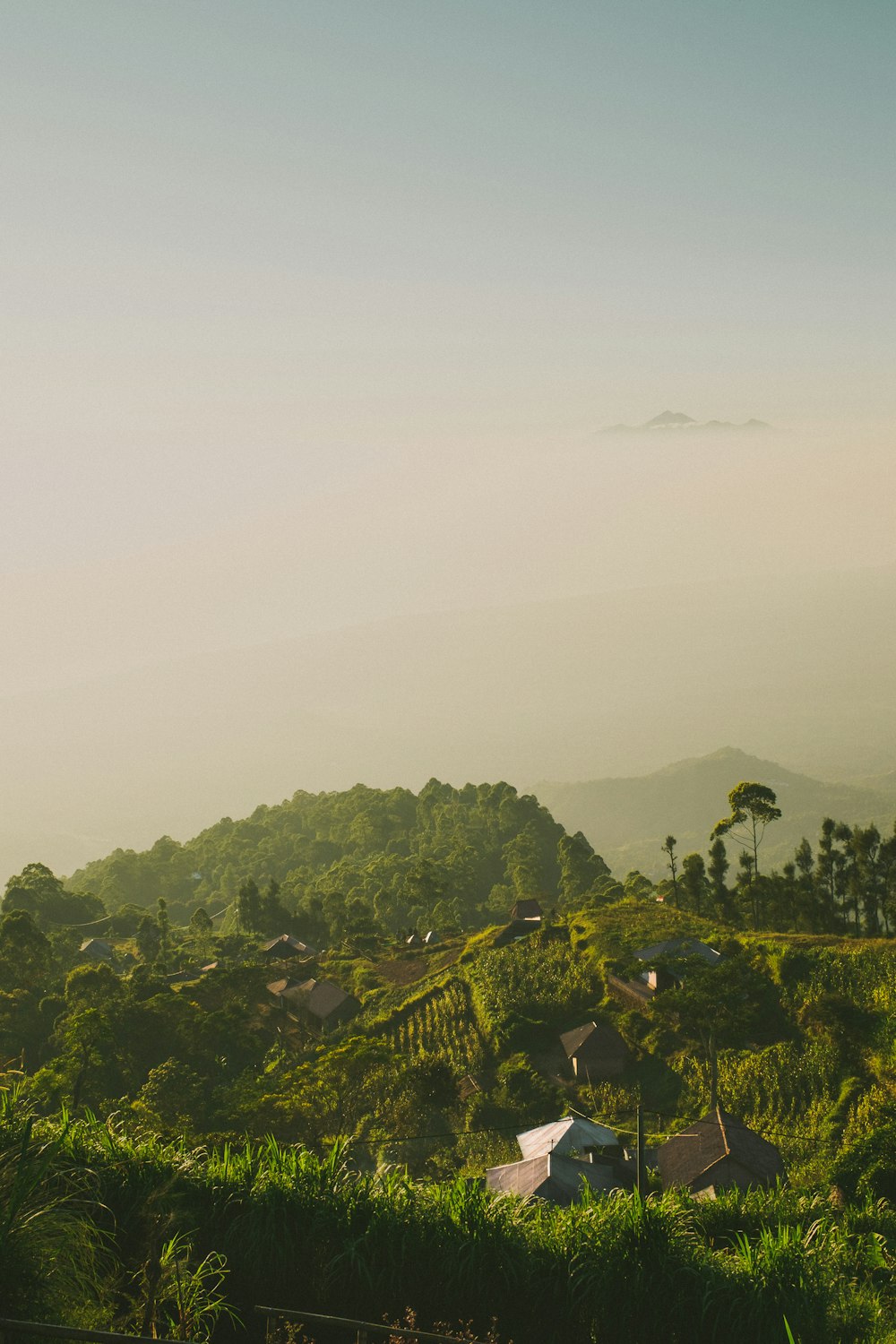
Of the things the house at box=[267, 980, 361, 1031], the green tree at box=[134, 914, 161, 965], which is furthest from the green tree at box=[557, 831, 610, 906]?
the house at box=[267, 980, 361, 1031]

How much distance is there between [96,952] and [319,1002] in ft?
99.1

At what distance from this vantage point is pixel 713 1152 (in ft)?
85.4

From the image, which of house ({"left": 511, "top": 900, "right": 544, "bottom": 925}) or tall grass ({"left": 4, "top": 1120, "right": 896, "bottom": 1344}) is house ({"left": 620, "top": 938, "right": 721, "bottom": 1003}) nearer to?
house ({"left": 511, "top": 900, "right": 544, "bottom": 925})

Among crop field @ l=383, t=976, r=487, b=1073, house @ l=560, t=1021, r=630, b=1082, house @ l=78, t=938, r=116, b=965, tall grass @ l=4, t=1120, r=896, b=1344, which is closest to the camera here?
tall grass @ l=4, t=1120, r=896, b=1344

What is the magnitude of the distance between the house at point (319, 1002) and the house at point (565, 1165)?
19.8m

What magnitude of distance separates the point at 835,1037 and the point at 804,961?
5.01 metres

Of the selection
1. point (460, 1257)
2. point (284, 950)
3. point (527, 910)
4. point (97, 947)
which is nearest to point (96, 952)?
point (97, 947)

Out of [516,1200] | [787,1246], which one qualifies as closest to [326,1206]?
[516,1200]

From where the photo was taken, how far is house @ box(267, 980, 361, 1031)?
1871 inches

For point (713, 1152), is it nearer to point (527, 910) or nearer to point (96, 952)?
point (527, 910)

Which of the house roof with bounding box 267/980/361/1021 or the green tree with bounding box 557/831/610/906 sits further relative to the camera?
the green tree with bounding box 557/831/610/906

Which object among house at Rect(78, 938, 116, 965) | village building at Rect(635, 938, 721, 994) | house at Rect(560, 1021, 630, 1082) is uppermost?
village building at Rect(635, 938, 721, 994)

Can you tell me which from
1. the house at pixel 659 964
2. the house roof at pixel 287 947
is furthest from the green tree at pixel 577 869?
the house at pixel 659 964

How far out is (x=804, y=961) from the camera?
37.4 metres
